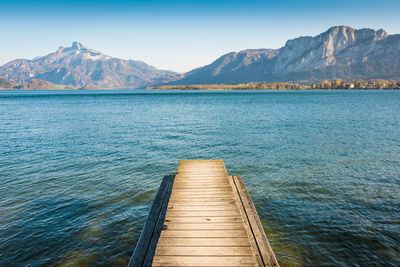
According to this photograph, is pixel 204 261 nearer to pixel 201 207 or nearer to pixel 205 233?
pixel 205 233

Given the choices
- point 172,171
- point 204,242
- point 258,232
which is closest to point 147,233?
point 204,242

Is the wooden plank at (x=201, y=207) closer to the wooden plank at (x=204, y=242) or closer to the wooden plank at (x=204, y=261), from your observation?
the wooden plank at (x=204, y=242)

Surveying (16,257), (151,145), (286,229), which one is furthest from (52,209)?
(151,145)

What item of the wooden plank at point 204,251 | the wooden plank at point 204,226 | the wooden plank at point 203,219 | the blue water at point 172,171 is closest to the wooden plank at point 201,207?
the wooden plank at point 203,219

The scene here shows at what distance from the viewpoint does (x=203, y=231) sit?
23.4 feet

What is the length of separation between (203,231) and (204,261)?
129 centimetres

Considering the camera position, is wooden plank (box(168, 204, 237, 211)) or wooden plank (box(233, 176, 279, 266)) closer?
wooden plank (box(233, 176, 279, 266))

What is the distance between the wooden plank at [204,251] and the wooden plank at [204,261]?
0.12 meters

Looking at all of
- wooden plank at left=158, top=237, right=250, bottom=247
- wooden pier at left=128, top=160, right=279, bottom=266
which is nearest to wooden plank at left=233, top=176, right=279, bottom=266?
wooden pier at left=128, top=160, right=279, bottom=266

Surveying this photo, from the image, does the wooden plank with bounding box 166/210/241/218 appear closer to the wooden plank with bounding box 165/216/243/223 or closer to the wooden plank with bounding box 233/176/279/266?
the wooden plank with bounding box 165/216/243/223

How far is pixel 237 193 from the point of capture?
38.3 feet

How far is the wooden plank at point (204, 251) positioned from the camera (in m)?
6.11

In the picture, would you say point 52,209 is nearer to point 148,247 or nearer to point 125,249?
point 125,249

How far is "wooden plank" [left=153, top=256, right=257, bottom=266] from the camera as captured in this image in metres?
5.75
